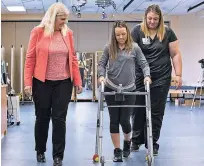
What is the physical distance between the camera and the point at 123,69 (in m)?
3.77

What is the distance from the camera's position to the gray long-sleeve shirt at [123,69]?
3.77 metres

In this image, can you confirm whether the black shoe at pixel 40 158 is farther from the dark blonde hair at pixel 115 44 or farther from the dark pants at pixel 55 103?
the dark blonde hair at pixel 115 44

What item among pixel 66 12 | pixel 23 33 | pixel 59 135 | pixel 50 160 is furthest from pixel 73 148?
pixel 23 33

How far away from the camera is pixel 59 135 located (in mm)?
3656

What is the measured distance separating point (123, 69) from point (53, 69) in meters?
0.68

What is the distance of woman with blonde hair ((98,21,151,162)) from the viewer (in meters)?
3.77

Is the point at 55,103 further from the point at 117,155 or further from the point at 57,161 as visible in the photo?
the point at 117,155

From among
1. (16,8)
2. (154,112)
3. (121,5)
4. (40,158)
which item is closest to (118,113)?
(154,112)

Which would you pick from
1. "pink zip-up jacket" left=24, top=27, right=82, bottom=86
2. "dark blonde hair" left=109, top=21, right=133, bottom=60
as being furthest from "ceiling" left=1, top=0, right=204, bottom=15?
"pink zip-up jacket" left=24, top=27, right=82, bottom=86

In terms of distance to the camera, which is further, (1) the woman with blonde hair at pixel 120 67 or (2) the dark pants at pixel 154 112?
(2) the dark pants at pixel 154 112

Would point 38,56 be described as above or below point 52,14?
below

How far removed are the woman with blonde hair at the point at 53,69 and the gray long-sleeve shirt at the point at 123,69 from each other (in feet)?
1.24

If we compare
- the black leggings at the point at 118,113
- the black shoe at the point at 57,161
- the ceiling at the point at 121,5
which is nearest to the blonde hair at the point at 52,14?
the black leggings at the point at 118,113

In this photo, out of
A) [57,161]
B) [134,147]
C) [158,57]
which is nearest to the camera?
[57,161]
